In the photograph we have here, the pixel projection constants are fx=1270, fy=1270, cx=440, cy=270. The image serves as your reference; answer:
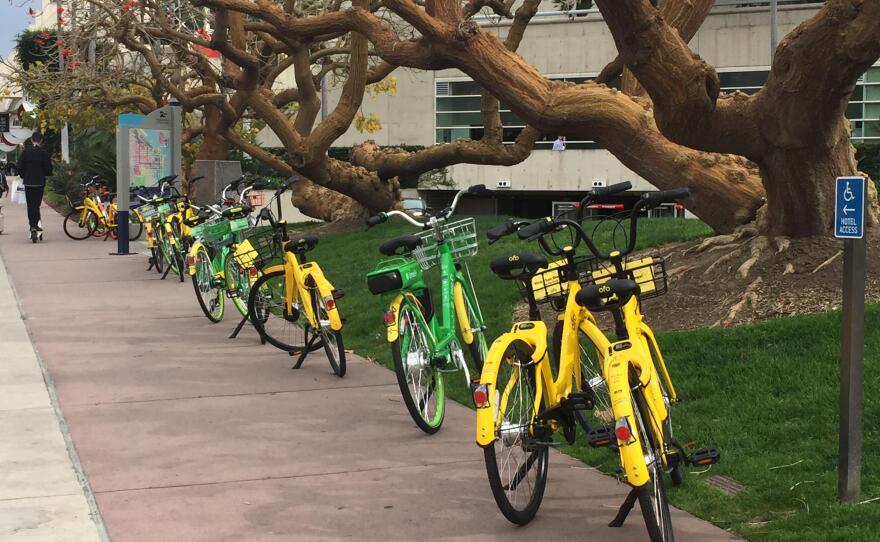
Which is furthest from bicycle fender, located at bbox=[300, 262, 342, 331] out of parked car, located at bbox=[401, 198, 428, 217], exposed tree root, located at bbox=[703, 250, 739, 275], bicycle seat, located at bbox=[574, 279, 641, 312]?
bicycle seat, located at bbox=[574, 279, 641, 312]

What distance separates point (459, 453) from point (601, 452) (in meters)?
0.78

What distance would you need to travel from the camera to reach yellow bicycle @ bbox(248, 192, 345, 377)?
8.94 meters

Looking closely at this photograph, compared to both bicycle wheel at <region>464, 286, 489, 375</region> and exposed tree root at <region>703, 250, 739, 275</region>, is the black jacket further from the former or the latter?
bicycle wheel at <region>464, 286, 489, 375</region>

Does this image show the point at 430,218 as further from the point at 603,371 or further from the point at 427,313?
the point at 603,371

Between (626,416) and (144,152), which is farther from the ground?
(144,152)

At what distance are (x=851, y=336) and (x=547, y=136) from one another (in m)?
33.2

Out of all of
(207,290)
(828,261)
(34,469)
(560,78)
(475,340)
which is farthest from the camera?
(560,78)

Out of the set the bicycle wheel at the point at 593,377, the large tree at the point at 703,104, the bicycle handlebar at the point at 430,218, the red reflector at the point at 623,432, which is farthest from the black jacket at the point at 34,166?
the red reflector at the point at 623,432

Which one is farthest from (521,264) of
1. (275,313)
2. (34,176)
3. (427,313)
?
(34,176)

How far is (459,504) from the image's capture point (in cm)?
590

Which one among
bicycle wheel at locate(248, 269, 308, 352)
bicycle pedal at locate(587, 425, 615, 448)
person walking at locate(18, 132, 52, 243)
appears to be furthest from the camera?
person walking at locate(18, 132, 52, 243)

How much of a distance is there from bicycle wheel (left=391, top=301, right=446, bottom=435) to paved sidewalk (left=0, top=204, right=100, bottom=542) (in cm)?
183

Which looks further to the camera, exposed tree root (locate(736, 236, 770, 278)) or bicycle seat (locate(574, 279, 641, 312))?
exposed tree root (locate(736, 236, 770, 278))

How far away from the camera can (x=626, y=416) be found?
15.1ft
